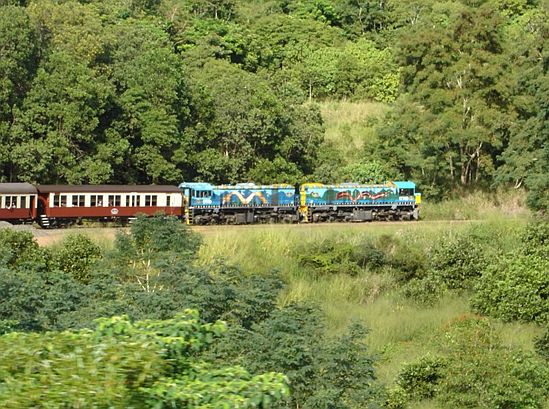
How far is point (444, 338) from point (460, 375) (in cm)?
298

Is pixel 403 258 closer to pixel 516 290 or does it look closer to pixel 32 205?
pixel 516 290

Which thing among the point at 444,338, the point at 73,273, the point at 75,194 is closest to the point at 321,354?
the point at 444,338

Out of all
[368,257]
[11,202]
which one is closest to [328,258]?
[368,257]

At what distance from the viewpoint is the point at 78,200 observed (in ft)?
99.8

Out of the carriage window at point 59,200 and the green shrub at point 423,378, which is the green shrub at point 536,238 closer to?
the green shrub at point 423,378

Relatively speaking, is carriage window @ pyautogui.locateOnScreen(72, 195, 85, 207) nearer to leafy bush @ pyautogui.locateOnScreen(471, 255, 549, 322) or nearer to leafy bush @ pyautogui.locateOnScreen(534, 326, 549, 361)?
leafy bush @ pyautogui.locateOnScreen(471, 255, 549, 322)

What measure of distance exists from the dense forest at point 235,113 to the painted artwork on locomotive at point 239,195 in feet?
7.26

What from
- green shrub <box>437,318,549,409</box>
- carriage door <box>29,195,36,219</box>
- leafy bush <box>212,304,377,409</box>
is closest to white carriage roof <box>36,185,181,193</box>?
carriage door <box>29,195,36,219</box>

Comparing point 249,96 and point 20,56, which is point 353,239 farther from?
point 20,56

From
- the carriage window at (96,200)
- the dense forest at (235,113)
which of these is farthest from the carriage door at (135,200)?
the dense forest at (235,113)

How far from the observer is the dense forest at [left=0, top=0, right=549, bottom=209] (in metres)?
32.3

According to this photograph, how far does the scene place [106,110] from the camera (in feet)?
113

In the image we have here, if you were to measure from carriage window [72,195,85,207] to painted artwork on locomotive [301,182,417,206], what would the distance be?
8.76 m

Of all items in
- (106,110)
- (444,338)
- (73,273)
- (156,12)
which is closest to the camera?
(444,338)
